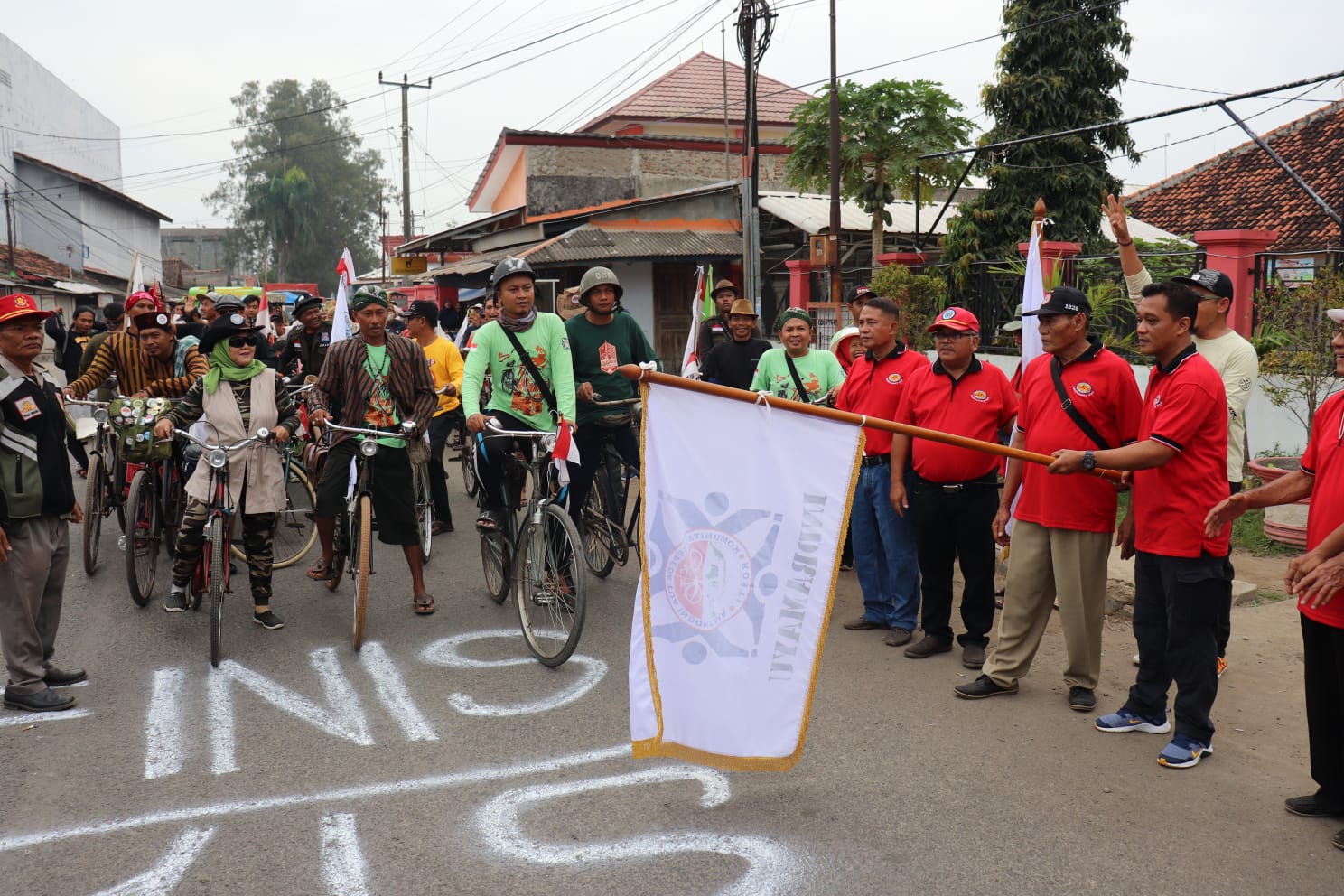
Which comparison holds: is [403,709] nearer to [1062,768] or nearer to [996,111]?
[1062,768]

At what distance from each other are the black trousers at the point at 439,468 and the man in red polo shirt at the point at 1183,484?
19.8 feet

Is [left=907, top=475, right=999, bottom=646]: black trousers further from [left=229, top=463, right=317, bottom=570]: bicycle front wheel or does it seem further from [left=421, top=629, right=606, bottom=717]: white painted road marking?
[left=229, top=463, right=317, bottom=570]: bicycle front wheel

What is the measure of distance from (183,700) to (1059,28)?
620 inches

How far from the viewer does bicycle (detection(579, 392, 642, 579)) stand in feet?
23.5

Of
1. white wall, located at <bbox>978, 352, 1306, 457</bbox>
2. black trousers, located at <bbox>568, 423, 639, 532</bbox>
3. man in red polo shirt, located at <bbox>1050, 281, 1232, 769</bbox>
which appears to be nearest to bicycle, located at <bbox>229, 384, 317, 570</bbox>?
black trousers, located at <bbox>568, 423, 639, 532</bbox>

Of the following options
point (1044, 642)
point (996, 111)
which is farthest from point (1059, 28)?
point (1044, 642)

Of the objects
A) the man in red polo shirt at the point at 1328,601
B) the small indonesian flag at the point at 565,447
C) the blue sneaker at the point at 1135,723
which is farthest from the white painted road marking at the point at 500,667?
the man in red polo shirt at the point at 1328,601

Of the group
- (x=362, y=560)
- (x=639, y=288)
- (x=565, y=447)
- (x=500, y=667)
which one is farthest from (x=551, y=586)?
(x=639, y=288)

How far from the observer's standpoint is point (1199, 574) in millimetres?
4352

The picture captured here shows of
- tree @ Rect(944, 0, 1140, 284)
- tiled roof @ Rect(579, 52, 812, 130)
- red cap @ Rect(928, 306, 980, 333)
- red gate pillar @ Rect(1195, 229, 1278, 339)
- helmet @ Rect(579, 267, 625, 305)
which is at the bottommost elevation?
red cap @ Rect(928, 306, 980, 333)

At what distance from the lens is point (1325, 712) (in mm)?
3904

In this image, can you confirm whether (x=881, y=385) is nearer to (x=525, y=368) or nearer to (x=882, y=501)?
(x=882, y=501)

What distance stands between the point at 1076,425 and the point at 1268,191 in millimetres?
20698

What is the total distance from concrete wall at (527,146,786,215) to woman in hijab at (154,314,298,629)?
64.6 feet
